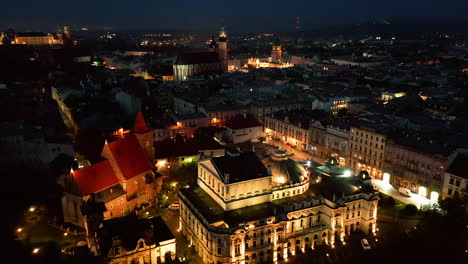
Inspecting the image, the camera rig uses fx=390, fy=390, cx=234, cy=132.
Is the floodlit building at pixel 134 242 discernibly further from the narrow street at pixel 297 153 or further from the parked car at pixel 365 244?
the narrow street at pixel 297 153

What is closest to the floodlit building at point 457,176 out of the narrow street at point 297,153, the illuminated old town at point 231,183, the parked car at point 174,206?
the illuminated old town at point 231,183

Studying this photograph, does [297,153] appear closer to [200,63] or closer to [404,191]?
[404,191]

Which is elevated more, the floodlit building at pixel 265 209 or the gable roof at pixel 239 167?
the gable roof at pixel 239 167

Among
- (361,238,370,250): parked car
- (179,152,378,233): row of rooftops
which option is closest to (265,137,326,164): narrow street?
(179,152,378,233): row of rooftops

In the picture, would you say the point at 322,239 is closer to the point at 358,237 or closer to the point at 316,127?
the point at 358,237

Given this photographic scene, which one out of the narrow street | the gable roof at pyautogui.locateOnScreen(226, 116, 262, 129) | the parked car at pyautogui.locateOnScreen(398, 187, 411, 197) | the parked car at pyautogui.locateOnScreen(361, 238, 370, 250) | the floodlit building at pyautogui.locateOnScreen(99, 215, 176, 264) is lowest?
the parked car at pyautogui.locateOnScreen(361, 238, 370, 250)

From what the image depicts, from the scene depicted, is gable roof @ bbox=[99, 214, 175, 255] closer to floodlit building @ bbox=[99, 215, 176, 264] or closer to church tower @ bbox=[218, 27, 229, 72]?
floodlit building @ bbox=[99, 215, 176, 264]

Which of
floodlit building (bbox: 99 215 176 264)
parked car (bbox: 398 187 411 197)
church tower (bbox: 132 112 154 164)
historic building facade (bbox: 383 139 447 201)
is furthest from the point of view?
parked car (bbox: 398 187 411 197)
